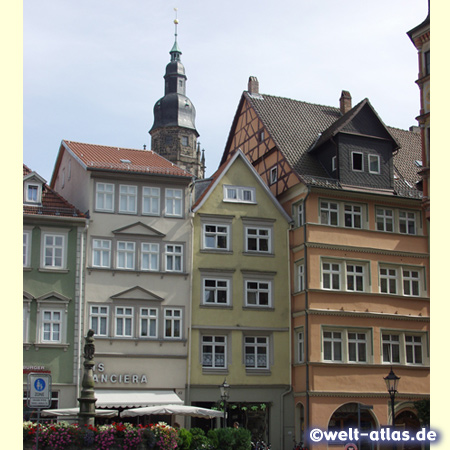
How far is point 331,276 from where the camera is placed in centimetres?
3462

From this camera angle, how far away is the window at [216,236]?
34.3 meters

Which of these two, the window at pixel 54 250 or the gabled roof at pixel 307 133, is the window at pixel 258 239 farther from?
the window at pixel 54 250

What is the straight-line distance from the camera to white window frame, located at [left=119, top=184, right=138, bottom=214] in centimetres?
3338

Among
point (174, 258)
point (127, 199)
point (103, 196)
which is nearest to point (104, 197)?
point (103, 196)

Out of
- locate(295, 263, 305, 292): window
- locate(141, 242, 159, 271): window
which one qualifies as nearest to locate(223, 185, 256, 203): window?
locate(295, 263, 305, 292): window

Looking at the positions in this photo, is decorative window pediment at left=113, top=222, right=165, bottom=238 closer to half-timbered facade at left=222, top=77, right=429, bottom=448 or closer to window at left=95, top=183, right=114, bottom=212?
window at left=95, top=183, right=114, bottom=212

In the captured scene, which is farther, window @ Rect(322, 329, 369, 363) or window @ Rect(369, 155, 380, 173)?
window @ Rect(369, 155, 380, 173)

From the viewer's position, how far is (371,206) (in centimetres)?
3609

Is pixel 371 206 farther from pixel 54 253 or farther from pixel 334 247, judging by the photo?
pixel 54 253

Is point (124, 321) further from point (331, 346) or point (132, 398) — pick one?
point (331, 346)

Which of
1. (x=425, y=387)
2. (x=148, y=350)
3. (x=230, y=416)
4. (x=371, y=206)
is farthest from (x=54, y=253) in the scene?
(x=425, y=387)

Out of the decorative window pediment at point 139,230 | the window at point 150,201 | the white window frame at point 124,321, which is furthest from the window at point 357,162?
the white window frame at point 124,321

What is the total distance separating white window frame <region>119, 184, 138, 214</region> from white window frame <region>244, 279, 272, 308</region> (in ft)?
Result: 18.4

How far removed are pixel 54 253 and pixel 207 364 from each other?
7479 millimetres
